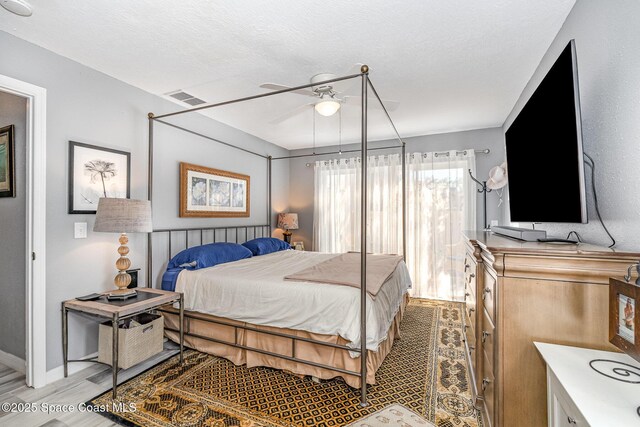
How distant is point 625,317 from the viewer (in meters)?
0.91

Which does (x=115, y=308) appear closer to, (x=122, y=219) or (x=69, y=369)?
(x=122, y=219)

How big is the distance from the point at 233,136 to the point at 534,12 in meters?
3.66

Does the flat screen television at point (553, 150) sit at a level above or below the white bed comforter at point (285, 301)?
above

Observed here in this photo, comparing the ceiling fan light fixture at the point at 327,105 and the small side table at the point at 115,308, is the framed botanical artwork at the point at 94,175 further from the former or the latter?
the ceiling fan light fixture at the point at 327,105

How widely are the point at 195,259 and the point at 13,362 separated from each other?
1637 mm

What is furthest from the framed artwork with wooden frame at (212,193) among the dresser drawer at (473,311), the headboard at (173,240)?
the dresser drawer at (473,311)

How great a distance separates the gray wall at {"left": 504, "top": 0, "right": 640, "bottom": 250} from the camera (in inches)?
50.6

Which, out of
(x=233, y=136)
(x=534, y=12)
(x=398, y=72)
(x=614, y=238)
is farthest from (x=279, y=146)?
(x=614, y=238)

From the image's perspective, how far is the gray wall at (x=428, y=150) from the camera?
4.36 metres

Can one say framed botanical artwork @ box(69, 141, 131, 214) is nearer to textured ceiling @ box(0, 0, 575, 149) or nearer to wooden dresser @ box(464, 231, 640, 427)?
textured ceiling @ box(0, 0, 575, 149)

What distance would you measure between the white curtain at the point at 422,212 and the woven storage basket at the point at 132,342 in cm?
333

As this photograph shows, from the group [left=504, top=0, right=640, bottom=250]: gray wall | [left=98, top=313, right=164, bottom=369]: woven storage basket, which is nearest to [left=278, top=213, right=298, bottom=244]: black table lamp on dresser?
[left=98, top=313, right=164, bottom=369]: woven storage basket

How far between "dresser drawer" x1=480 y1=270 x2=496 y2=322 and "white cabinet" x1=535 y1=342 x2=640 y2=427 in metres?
0.25

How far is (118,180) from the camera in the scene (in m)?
2.82
